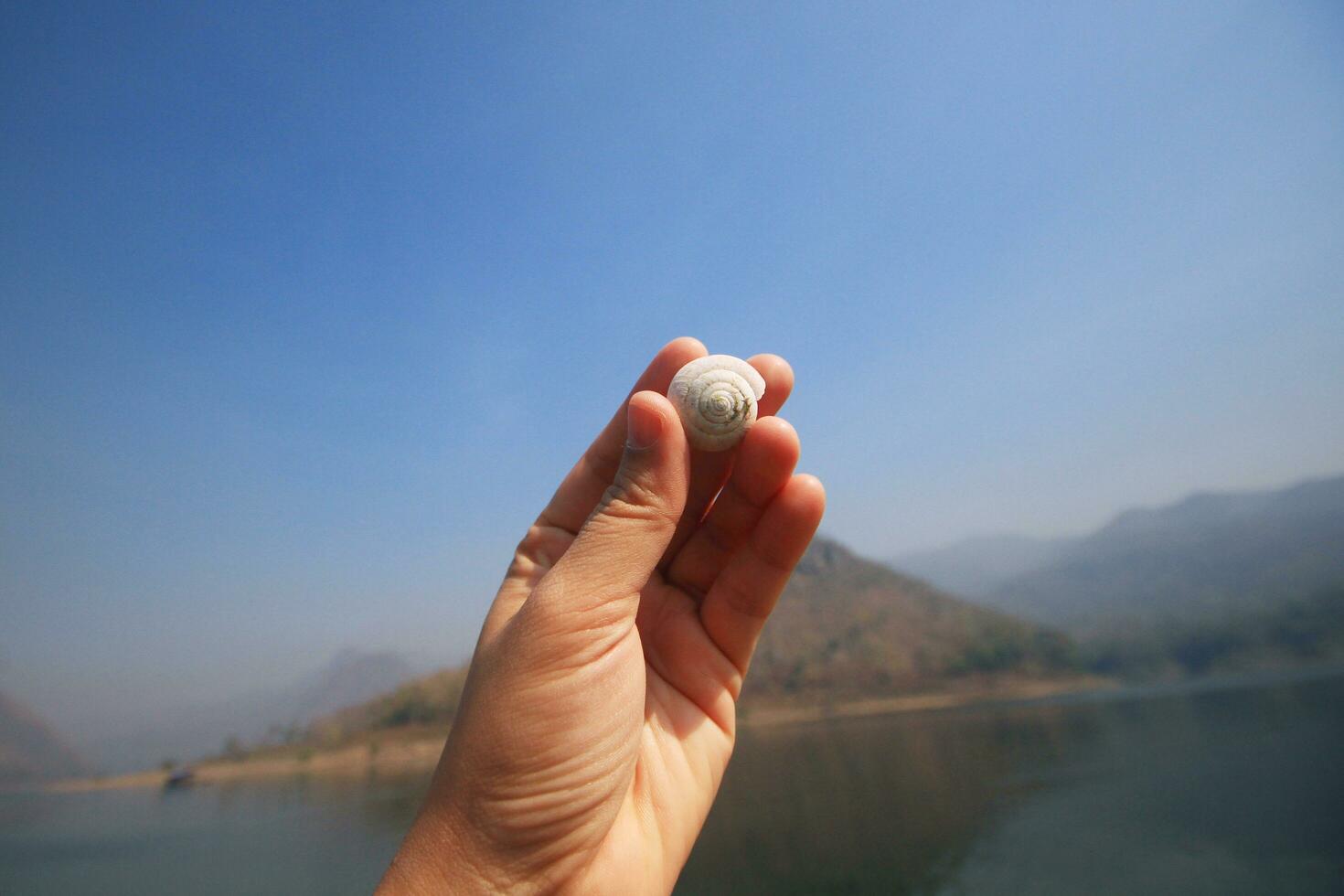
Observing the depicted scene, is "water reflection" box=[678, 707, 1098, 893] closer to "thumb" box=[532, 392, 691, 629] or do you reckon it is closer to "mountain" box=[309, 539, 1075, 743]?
"thumb" box=[532, 392, 691, 629]

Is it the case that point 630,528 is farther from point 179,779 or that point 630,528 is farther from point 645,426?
point 179,779

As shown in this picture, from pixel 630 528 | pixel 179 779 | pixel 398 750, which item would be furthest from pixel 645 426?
pixel 179 779

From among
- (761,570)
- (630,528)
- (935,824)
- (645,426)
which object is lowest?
(935,824)

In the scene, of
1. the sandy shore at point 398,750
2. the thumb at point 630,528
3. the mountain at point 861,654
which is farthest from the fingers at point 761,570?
the mountain at point 861,654

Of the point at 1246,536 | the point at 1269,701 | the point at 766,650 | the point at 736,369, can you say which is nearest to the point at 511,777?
the point at 736,369

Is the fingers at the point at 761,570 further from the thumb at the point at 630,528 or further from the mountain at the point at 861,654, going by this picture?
the mountain at the point at 861,654
